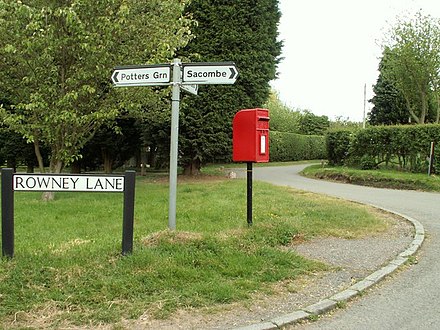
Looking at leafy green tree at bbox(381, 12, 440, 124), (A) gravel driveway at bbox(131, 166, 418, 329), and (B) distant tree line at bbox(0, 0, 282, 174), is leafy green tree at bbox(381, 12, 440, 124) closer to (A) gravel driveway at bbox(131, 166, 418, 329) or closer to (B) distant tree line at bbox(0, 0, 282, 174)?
(B) distant tree line at bbox(0, 0, 282, 174)

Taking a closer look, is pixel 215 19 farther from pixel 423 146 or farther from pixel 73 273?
pixel 73 273

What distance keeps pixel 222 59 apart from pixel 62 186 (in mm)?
12661

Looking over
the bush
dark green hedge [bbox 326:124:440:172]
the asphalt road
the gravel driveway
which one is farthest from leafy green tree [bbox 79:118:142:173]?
the asphalt road

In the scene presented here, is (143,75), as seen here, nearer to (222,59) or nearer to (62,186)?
(62,186)

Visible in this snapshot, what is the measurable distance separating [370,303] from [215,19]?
46.7ft

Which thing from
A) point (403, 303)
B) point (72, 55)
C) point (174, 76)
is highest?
point (72, 55)

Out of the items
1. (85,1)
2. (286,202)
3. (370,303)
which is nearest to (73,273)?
(370,303)

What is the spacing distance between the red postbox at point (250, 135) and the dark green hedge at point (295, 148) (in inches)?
1094

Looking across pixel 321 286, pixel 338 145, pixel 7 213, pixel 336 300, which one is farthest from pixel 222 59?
pixel 336 300

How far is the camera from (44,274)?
4.46 metres

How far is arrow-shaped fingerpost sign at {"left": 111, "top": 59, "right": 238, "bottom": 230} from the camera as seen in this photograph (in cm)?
556

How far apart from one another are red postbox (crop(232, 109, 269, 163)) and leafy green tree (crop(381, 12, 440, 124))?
24.1 meters

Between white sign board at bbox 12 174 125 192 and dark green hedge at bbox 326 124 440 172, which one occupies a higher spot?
dark green hedge at bbox 326 124 440 172

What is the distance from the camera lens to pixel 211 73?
18.4ft
